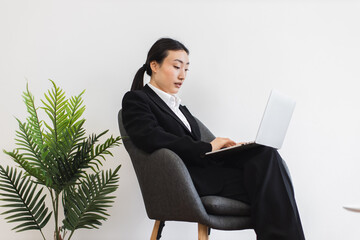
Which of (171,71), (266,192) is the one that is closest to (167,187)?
(266,192)

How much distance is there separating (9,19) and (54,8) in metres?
0.29

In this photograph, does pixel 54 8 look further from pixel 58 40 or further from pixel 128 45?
pixel 128 45

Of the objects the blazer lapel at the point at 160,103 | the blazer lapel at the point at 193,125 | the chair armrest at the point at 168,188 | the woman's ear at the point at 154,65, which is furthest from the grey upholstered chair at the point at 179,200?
the woman's ear at the point at 154,65

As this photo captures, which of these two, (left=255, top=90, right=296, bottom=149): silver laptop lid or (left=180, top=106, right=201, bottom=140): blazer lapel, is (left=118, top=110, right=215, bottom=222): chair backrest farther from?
(left=180, top=106, right=201, bottom=140): blazer lapel

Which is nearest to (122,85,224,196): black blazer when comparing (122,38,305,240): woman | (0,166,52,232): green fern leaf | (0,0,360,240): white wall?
(122,38,305,240): woman

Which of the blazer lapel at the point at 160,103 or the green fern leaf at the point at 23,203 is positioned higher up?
the blazer lapel at the point at 160,103

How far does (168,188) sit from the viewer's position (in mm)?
1680

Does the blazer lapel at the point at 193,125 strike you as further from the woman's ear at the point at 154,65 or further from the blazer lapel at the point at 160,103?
the woman's ear at the point at 154,65

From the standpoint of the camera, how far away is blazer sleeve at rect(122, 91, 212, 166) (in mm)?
1770

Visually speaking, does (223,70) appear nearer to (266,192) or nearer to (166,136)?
(166,136)

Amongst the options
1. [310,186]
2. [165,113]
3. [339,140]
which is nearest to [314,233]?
[310,186]

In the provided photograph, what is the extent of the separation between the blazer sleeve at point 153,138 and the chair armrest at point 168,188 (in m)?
0.06

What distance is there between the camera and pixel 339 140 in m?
2.68

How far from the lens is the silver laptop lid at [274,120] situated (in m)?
1.67
